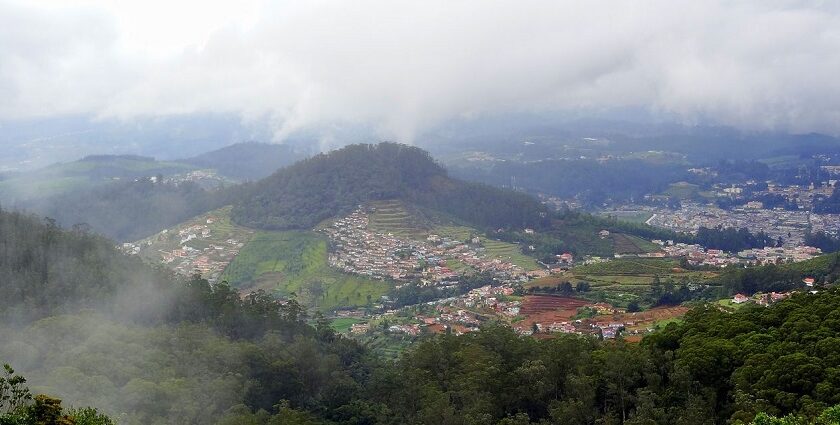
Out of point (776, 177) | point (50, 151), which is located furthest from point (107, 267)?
point (50, 151)

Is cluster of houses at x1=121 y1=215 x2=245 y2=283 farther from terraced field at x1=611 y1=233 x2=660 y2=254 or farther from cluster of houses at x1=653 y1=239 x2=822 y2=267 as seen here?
cluster of houses at x1=653 y1=239 x2=822 y2=267

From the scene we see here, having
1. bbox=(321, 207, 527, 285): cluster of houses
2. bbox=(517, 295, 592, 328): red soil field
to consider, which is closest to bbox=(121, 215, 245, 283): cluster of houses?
bbox=(321, 207, 527, 285): cluster of houses

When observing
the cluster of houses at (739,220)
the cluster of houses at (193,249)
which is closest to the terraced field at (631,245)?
the cluster of houses at (739,220)

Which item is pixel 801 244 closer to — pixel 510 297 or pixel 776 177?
pixel 510 297

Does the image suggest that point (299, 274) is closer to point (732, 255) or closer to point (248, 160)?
point (732, 255)

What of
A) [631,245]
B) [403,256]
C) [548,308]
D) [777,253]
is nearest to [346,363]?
[548,308]
